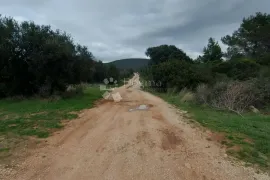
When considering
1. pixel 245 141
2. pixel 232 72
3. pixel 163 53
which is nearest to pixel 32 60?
pixel 245 141

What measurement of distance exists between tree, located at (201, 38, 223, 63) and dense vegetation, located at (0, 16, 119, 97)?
36.0 metres

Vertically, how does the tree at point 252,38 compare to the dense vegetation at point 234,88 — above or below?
above

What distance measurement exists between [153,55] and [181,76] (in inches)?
1199

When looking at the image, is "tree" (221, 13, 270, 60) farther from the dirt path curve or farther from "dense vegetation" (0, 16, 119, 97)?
the dirt path curve

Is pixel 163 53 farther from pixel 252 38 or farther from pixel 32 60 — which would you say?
pixel 32 60

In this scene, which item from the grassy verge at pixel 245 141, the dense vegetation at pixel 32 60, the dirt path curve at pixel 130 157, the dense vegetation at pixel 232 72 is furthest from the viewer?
the dense vegetation at pixel 32 60

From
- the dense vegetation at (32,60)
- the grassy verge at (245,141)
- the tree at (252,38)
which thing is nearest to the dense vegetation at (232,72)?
the tree at (252,38)

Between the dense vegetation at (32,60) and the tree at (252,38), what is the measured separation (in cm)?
2498

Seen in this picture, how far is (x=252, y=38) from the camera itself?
1204 inches

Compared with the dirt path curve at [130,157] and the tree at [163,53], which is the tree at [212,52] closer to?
the tree at [163,53]

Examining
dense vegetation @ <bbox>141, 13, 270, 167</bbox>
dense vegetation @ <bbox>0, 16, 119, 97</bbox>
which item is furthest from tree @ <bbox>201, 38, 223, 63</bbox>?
dense vegetation @ <bbox>0, 16, 119, 97</bbox>

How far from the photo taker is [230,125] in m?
7.84

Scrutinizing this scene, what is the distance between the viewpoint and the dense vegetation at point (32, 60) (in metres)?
15.1

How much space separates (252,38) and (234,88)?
2175 centimetres
